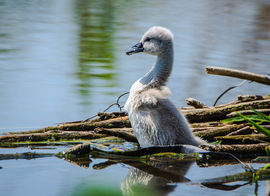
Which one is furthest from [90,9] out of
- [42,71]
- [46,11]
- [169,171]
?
[169,171]

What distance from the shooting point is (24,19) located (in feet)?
52.4

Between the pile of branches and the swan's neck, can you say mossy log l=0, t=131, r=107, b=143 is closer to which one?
the pile of branches

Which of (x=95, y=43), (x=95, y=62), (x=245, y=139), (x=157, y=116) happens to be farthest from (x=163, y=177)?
(x=95, y=43)

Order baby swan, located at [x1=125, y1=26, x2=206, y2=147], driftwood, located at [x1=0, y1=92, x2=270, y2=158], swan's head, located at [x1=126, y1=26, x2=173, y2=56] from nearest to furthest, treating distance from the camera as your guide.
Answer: baby swan, located at [x1=125, y1=26, x2=206, y2=147] < driftwood, located at [x1=0, y1=92, x2=270, y2=158] < swan's head, located at [x1=126, y1=26, x2=173, y2=56]

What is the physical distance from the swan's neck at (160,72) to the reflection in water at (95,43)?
2.68m

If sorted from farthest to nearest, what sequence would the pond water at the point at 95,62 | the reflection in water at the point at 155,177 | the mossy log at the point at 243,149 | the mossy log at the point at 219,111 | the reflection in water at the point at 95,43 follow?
the reflection in water at the point at 95,43, the mossy log at the point at 219,111, the mossy log at the point at 243,149, the pond water at the point at 95,62, the reflection in water at the point at 155,177

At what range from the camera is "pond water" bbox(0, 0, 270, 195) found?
338 centimetres

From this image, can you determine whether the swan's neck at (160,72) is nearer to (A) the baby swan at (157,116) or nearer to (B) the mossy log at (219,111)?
(A) the baby swan at (157,116)

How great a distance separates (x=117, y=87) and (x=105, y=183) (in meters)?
4.36

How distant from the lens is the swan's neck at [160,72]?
14.5 feet

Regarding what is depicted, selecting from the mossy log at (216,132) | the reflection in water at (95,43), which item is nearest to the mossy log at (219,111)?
the mossy log at (216,132)

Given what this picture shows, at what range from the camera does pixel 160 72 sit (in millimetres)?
4434

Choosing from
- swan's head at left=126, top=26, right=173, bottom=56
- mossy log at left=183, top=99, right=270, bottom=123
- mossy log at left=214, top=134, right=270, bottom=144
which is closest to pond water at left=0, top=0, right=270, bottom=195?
mossy log at left=214, top=134, right=270, bottom=144

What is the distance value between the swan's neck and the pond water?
1124mm
